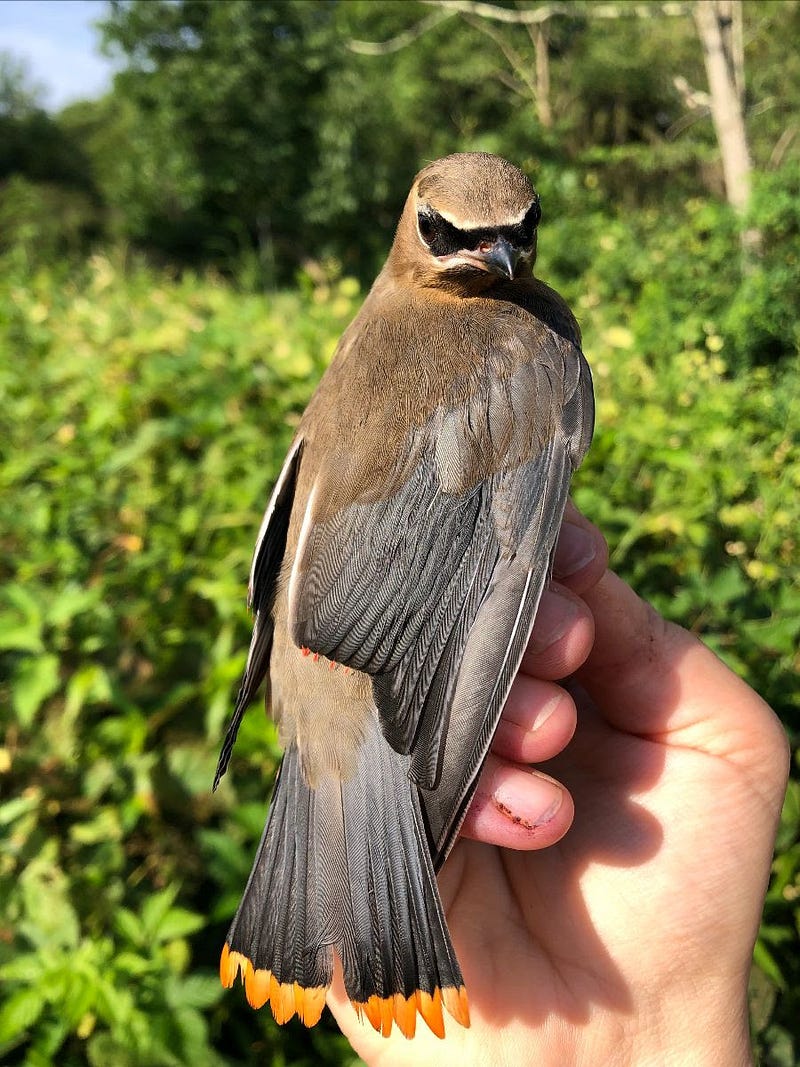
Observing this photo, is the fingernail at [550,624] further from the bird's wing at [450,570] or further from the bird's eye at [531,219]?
the bird's eye at [531,219]

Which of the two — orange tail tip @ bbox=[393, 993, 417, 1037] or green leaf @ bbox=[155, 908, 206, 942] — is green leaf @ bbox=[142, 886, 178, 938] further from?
orange tail tip @ bbox=[393, 993, 417, 1037]

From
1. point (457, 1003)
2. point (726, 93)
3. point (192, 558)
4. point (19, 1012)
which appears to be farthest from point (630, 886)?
point (726, 93)

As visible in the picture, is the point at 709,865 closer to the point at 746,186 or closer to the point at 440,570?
the point at 440,570

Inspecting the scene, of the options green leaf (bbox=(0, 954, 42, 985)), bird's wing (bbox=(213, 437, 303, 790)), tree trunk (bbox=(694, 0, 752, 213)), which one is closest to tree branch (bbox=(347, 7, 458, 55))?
tree trunk (bbox=(694, 0, 752, 213))

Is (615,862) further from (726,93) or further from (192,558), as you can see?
(726,93)

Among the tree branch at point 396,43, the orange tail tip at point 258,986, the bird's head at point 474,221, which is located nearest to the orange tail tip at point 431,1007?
the orange tail tip at point 258,986

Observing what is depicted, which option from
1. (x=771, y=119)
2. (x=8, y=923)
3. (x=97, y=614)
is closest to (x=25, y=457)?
(x=97, y=614)
